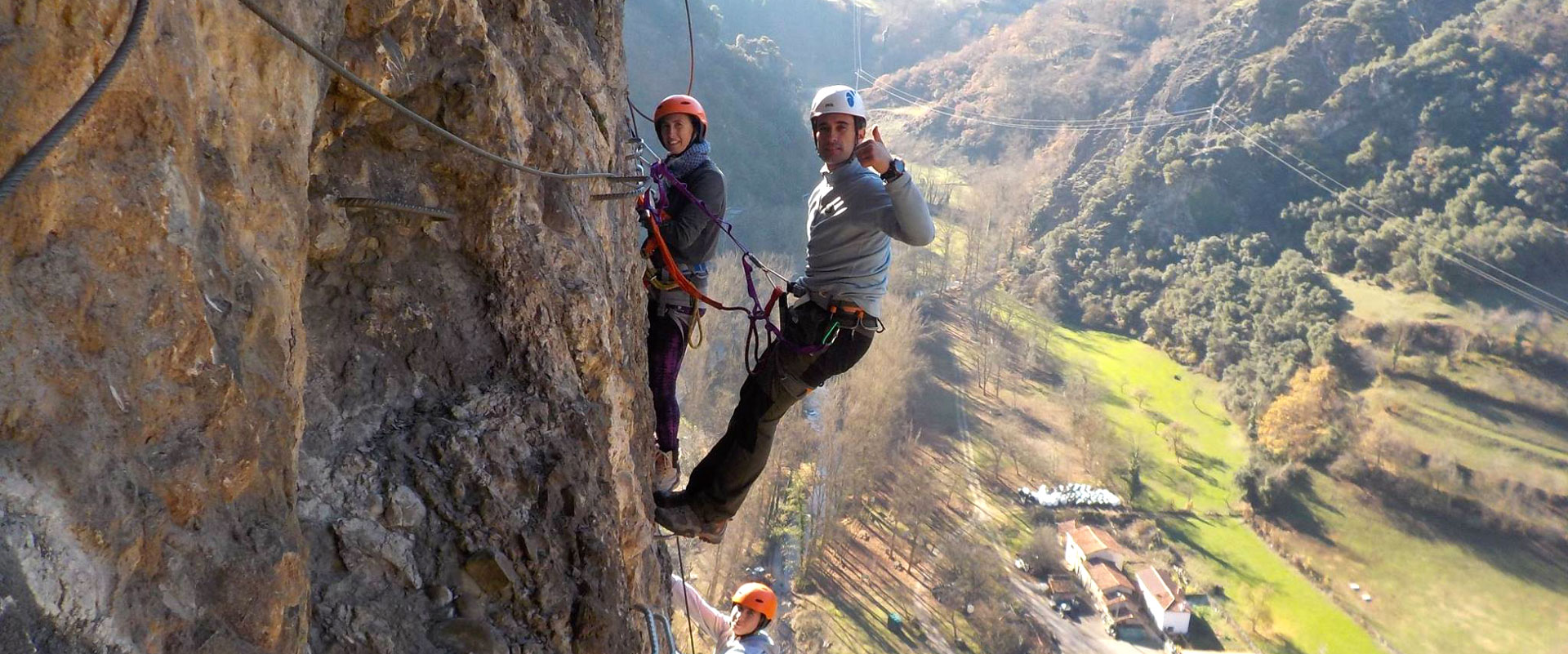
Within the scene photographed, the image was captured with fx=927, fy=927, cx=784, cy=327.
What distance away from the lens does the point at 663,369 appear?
4.52 m

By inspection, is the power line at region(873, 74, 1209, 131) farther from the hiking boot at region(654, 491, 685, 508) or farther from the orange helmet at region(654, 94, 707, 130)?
the hiking boot at region(654, 491, 685, 508)

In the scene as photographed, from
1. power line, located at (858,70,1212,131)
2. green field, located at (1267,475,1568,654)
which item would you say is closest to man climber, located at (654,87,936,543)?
green field, located at (1267,475,1568,654)

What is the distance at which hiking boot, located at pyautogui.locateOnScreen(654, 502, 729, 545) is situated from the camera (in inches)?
176

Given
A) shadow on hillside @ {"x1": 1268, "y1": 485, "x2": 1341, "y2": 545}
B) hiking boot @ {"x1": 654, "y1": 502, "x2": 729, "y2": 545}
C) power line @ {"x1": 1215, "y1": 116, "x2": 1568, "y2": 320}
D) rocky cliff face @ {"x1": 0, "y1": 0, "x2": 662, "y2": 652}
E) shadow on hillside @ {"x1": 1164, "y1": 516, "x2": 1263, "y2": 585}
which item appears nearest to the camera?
rocky cliff face @ {"x1": 0, "y1": 0, "x2": 662, "y2": 652}

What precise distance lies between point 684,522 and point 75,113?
333 centimetres

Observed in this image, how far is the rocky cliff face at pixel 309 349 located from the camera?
1.51 meters

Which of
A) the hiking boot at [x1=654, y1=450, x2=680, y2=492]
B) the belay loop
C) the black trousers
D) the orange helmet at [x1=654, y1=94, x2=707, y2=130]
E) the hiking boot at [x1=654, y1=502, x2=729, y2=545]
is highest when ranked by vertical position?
the orange helmet at [x1=654, y1=94, x2=707, y2=130]

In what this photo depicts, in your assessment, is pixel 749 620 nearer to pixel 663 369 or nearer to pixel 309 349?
pixel 663 369

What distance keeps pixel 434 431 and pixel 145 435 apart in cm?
99

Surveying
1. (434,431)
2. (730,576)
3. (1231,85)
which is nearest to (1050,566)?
(730,576)

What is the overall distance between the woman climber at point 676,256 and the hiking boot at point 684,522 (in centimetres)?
13

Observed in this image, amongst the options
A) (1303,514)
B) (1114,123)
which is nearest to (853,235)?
(1303,514)

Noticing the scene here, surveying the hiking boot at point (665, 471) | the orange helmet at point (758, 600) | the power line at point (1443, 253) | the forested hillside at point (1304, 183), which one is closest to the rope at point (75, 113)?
the hiking boot at point (665, 471)

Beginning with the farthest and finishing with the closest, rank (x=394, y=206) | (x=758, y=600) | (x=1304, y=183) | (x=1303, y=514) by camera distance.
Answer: (x=1304, y=183)
(x=1303, y=514)
(x=758, y=600)
(x=394, y=206)
